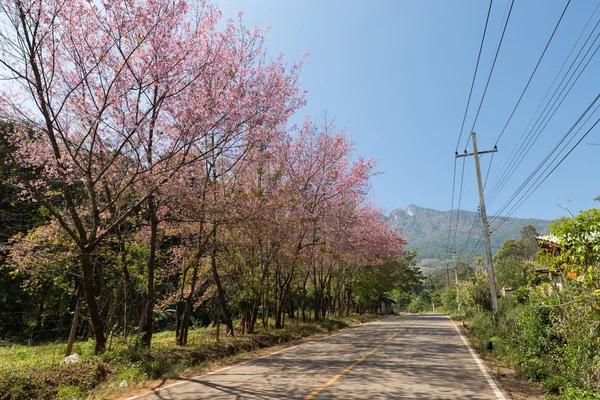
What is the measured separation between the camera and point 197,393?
24.2 ft

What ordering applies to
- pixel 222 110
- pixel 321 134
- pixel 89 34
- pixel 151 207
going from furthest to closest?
pixel 321 134
pixel 151 207
pixel 222 110
pixel 89 34

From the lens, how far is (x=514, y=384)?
8.52 m

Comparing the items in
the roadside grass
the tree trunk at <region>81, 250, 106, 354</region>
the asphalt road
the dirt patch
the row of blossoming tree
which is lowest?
the dirt patch

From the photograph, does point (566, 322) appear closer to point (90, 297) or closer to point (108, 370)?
point (108, 370)

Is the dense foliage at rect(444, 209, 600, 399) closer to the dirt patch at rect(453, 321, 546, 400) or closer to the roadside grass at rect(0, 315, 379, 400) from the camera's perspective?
the dirt patch at rect(453, 321, 546, 400)

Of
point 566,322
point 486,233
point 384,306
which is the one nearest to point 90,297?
point 566,322

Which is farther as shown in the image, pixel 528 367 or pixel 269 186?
pixel 269 186

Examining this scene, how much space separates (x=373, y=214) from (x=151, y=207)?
2147 cm

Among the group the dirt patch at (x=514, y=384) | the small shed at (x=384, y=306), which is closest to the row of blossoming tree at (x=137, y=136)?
the dirt patch at (x=514, y=384)

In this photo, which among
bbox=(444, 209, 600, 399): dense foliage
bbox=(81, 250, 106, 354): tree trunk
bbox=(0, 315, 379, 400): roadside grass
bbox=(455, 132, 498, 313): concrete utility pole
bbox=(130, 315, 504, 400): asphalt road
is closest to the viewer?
bbox=(444, 209, 600, 399): dense foliage

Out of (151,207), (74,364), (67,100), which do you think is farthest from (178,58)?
(74,364)

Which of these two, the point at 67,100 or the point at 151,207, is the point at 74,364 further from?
the point at 67,100

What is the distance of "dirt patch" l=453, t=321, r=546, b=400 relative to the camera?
7.48m

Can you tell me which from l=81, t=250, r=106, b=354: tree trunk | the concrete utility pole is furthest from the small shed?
l=81, t=250, r=106, b=354: tree trunk
